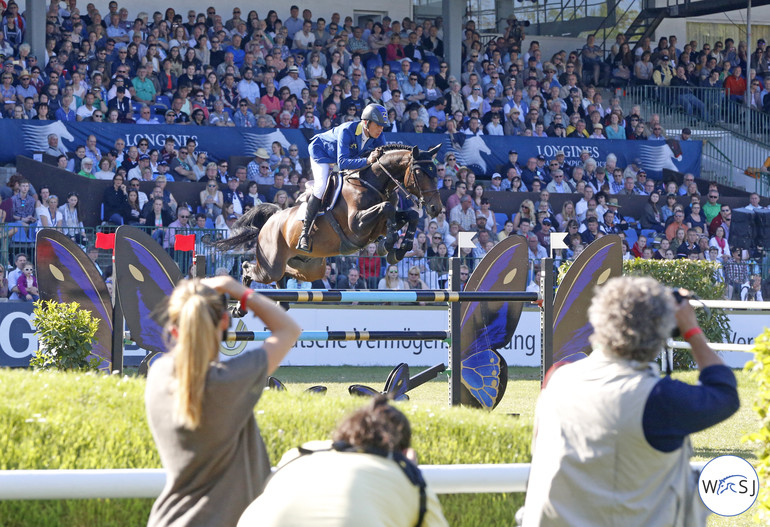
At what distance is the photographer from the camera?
224 centimetres

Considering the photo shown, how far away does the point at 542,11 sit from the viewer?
22.0 m

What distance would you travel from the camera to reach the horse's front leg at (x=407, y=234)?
7.92 meters

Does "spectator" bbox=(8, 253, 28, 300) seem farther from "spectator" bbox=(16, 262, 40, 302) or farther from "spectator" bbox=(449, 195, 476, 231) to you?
"spectator" bbox=(449, 195, 476, 231)

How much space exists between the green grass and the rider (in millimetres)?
3988

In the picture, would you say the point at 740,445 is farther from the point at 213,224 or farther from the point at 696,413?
the point at 213,224

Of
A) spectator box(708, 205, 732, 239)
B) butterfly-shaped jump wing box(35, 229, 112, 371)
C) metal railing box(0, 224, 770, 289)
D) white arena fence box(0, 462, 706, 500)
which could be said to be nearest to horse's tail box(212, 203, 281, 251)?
metal railing box(0, 224, 770, 289)

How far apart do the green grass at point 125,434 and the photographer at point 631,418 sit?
1.53 metres

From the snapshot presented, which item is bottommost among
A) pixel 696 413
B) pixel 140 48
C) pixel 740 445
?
pixel 740 445

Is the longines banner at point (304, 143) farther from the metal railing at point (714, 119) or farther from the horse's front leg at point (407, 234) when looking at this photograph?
the horse's front leg at point (407, 234)

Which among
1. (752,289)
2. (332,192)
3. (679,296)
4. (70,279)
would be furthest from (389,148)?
(752,289)

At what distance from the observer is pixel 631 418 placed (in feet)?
7.40

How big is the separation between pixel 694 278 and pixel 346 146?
4877 mm

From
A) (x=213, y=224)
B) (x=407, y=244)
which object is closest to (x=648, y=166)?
(x=213, y=224)

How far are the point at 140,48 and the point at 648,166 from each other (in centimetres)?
872
